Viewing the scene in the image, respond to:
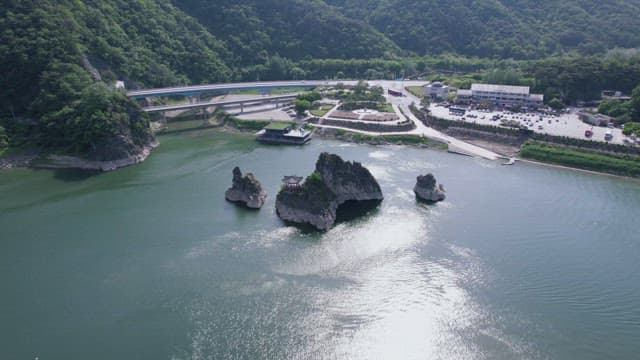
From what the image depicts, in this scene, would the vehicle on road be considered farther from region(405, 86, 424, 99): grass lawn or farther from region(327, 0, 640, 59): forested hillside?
region(327, 0, 640, 59): forested hillside

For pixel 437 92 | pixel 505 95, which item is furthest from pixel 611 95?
pixel 437 92

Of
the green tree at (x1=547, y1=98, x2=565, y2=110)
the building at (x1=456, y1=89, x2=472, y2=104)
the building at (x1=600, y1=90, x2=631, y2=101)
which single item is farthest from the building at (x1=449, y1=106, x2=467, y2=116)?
the building at (x1=600, y1=90, x2=631, y2=101)

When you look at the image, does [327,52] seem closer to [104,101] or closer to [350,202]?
[104,101]

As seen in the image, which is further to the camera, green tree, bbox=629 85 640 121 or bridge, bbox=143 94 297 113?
bridge, bbox=143 94 297 113

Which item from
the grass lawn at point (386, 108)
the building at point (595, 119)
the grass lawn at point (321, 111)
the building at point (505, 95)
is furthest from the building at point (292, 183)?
the building at point (505, 95)

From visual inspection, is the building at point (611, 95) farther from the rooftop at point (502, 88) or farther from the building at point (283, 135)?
the building at point (283, 135)
